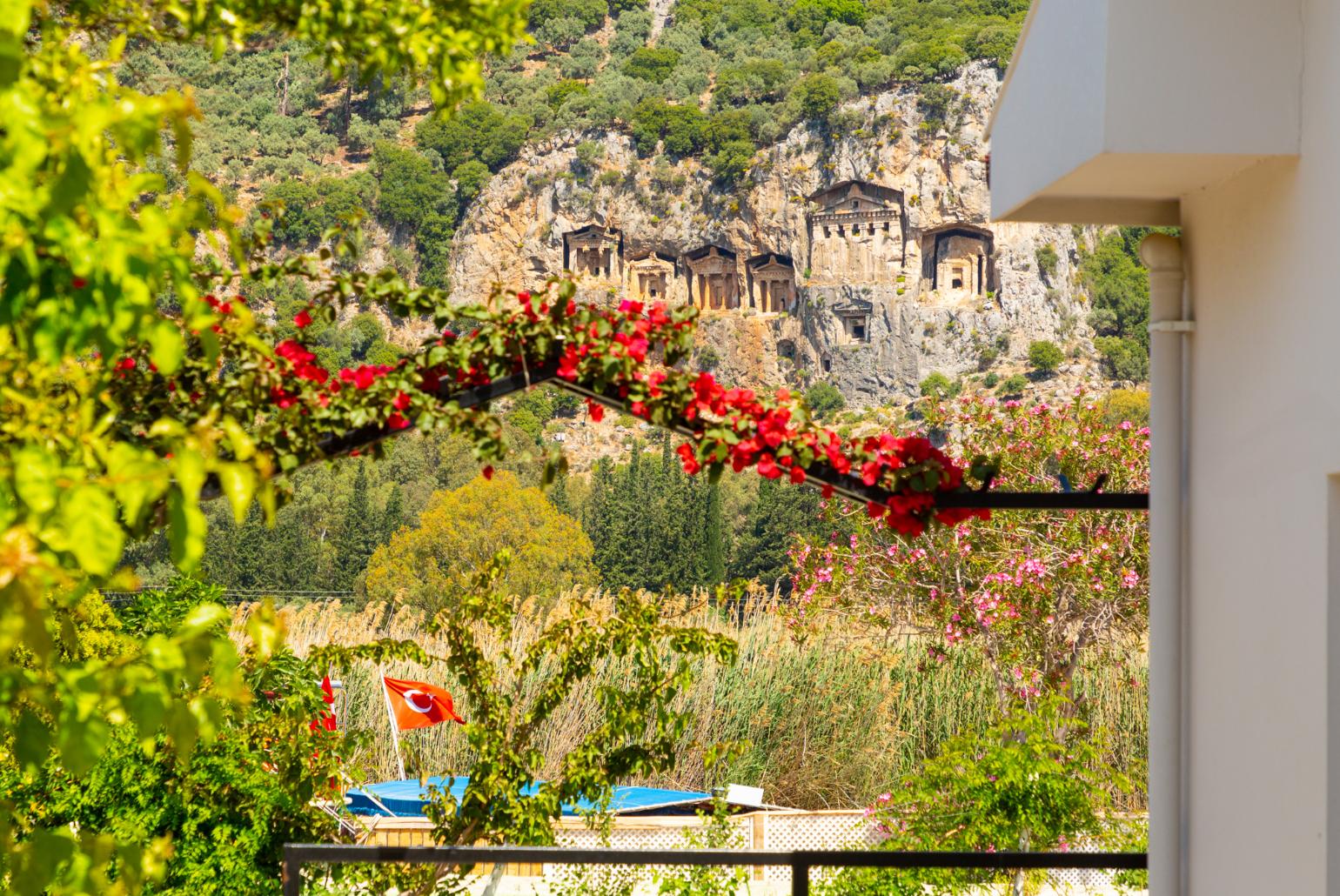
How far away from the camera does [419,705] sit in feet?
21.2

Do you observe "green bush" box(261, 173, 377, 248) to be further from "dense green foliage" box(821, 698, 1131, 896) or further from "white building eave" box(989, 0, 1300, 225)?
"white building eave" box(989, 0, 1300, 225)

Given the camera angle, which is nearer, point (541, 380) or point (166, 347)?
point (166, 347)

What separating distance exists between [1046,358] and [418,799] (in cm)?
3951

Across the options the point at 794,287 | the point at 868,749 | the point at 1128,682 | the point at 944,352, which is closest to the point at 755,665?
the point at 868,749

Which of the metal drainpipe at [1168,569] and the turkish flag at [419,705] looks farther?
the turkish flag at [419,705]

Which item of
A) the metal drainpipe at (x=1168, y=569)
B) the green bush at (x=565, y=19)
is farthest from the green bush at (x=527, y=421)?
the metal drainpipe at (x=1168, y=569)

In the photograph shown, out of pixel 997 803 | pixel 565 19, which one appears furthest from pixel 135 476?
pixel 565 19

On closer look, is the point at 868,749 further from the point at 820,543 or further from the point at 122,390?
the point at 122,390

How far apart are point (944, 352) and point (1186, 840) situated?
46.6 metres

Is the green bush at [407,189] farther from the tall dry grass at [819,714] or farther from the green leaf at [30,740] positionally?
the green leaf at [30,740]

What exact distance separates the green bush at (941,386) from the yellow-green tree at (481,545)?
1587 cm

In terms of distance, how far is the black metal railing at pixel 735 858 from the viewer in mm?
2602

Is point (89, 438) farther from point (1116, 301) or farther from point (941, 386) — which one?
point (1116, 301)

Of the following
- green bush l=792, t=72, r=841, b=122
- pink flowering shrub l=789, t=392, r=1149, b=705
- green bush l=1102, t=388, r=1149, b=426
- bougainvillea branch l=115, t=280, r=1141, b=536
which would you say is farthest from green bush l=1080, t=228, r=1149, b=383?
bougainvillea branch l=115, t=280, r=1141, b=536
